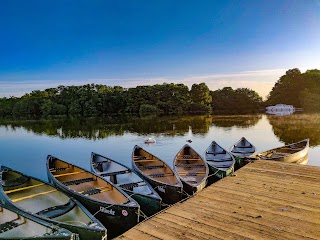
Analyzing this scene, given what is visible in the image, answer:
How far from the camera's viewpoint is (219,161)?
487 inches

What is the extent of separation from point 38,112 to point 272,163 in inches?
3232

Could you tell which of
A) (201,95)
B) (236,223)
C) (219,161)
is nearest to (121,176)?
(219,161)

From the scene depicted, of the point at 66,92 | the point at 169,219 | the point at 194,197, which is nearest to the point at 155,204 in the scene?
the point at 194,197

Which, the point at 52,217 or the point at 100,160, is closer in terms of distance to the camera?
the point at 52,217

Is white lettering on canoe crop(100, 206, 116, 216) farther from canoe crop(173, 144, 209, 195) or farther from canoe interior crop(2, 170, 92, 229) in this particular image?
canoe crop(173, 144, 209, 195)

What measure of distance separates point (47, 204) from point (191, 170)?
5568 mm

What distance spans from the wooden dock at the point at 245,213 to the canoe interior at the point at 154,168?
3463mm

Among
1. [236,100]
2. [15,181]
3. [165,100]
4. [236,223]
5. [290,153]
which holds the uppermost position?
[165,100]

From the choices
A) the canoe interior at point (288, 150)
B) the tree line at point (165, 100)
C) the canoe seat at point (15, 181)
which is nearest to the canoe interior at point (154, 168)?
the canoe seat at point (15, 181)

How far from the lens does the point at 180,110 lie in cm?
7088

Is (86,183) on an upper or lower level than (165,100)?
lower

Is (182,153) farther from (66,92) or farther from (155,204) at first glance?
(66,92)

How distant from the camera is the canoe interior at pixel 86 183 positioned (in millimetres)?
7232

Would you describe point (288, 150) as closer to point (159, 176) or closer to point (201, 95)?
point (159, 176)
